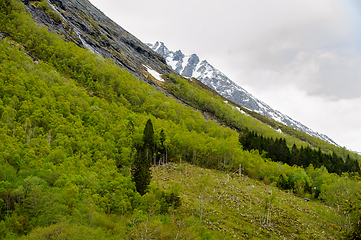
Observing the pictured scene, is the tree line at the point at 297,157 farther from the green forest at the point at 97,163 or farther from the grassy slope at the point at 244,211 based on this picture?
the grassy slope at the point at 244,211

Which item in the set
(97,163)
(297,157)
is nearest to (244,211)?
(97,163)

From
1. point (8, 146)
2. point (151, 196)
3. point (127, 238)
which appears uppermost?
point (151, 196)

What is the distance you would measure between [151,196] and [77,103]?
144 ft

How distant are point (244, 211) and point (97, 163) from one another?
34.1 meters

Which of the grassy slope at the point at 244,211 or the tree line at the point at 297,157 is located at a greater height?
the tree line at the point at 297,157

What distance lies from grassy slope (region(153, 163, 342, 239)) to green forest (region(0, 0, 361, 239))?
55 cm

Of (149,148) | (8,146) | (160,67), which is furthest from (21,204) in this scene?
(160,67)

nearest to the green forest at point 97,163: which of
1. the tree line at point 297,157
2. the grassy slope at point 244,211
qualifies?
the grassy slope at point 244,211

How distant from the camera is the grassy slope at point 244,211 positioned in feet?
108

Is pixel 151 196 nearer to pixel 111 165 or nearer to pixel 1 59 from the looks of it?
pixel 111 165

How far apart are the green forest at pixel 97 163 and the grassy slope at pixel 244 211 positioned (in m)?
0.55

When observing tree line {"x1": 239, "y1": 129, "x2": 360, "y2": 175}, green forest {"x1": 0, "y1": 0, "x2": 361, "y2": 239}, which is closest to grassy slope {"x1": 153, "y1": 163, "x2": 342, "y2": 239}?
green forest {"x1": 0, "y1": 0, "x2": 361, "y2": 239}

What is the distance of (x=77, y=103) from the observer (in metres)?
63.7

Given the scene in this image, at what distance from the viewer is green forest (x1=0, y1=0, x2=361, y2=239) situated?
2888cm
